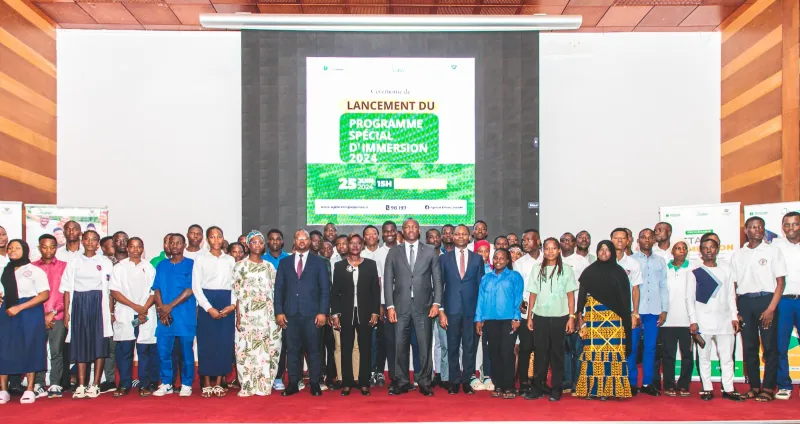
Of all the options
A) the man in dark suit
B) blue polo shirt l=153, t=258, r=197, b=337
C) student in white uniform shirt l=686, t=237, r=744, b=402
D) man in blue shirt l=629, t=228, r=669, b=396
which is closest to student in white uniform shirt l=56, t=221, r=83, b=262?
blue polo shirt l=153, t=258, r=197, b=337

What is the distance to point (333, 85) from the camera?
27.7 feet

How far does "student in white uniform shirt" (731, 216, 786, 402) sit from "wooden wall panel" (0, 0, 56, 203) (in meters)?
7.18

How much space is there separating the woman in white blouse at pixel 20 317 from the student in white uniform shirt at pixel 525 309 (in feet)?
12.0

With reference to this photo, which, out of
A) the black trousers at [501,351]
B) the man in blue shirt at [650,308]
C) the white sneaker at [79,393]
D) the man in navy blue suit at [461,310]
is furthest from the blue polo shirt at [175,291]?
the man in blue shirt at [650,308]

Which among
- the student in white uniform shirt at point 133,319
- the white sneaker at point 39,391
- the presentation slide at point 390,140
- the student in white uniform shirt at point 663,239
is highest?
the presentation slide at point 390,140

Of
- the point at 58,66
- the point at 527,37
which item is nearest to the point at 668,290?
the point at 527,37

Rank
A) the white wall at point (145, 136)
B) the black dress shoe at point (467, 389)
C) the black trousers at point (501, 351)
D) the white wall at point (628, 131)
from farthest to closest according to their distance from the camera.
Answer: the white wall at point (628, 131), the white wall at point (145, 136), the black dress shoe at point (467, 389), the black trousers at point (501, 351)

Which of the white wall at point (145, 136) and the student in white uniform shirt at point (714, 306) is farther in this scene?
the white wall at point (145, 136)

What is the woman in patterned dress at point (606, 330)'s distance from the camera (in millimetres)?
5852

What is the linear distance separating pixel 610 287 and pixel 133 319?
3.94 meters

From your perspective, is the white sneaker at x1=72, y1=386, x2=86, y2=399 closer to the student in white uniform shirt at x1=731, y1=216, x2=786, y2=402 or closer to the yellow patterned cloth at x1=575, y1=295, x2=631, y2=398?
the yellow patterned cloth at x1=575, y1=295, x2=631, y2=398

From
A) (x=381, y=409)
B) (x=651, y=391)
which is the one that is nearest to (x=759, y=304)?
(x=651, y=391)

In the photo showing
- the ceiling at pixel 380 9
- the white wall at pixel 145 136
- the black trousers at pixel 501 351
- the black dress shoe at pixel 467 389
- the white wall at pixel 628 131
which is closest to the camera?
the black trousers at pixel 501 351

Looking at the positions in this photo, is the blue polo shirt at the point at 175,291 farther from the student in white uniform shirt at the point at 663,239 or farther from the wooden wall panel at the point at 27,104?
the student in white uniform shirt at the point at 663,239
